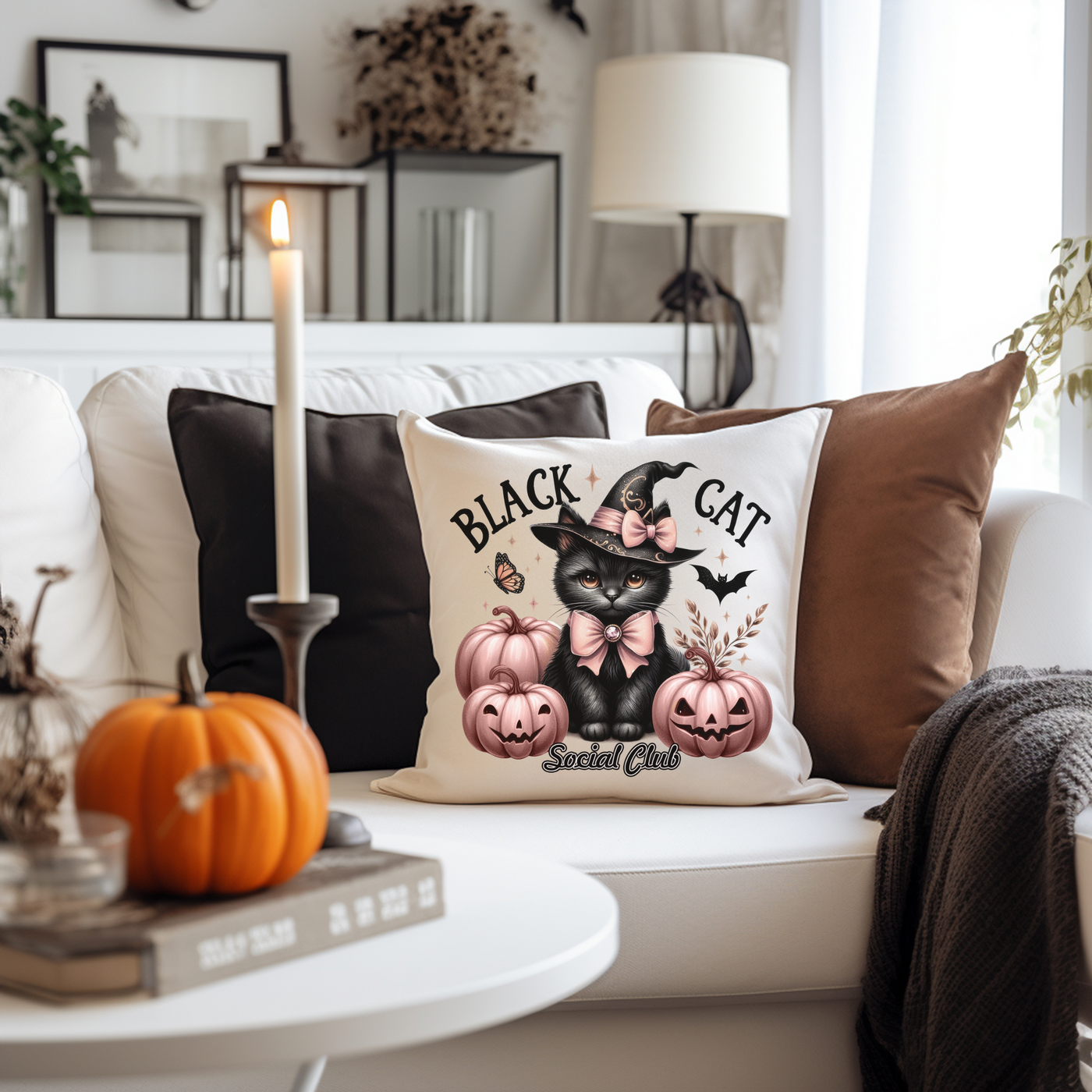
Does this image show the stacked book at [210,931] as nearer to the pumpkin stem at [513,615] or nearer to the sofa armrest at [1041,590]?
the pumpkin stem at [513,615]

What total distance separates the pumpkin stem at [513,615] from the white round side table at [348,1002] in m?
0.55

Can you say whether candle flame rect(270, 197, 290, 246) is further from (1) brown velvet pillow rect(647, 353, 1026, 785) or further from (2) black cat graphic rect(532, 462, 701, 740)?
(1) brown velvet pillow rect(647, 353, 1026, 785)

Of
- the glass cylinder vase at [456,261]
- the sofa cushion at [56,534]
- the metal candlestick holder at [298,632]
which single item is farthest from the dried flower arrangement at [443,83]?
the metal candlestick holder at [298,632]

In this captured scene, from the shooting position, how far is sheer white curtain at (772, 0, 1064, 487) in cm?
223

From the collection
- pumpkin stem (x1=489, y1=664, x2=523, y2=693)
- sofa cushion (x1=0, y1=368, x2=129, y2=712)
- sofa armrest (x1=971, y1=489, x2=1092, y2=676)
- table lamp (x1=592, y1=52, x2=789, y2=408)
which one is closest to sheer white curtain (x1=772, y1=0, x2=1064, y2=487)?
table lamp (x1=592, y1=52, x2=789, y2=408)

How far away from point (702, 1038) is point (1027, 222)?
1499 mm

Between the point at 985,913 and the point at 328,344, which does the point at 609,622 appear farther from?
the point at 328,344

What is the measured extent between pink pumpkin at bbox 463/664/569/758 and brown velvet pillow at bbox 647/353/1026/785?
309 millimetres

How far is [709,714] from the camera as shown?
1.37 meters

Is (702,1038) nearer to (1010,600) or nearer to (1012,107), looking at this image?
(1010,600)

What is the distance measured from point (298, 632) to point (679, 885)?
0.52 m

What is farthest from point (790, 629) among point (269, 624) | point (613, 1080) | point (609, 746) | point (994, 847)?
point (269, 624)

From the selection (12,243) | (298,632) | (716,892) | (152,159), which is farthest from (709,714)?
(152,159)

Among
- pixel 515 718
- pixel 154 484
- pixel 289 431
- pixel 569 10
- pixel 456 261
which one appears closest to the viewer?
pixel 289 431
